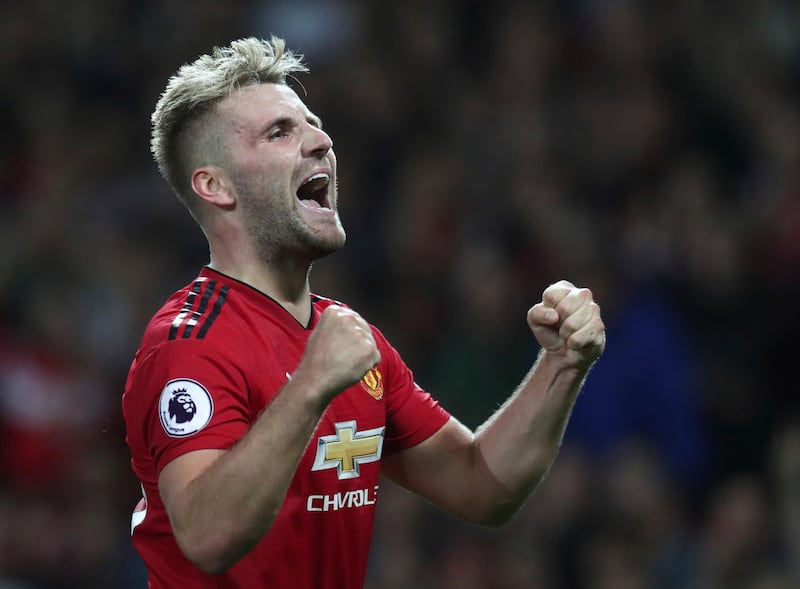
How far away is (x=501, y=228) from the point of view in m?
8.12

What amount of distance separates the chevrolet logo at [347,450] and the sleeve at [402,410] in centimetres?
26

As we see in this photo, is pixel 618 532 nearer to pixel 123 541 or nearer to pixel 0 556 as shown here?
pixel 123 541

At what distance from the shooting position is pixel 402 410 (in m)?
4.06

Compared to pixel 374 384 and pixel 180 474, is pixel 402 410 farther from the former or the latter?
pixel 180 474

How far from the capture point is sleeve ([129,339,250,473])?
328cm

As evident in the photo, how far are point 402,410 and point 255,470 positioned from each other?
101cm

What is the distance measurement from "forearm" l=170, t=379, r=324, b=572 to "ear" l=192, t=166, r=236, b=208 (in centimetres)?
87

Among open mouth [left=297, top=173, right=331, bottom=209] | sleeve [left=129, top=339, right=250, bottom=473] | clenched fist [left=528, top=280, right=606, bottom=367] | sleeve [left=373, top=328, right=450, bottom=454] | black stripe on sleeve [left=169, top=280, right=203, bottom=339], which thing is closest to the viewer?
sleeve [left=129, top=339, right=250, bottom=473]

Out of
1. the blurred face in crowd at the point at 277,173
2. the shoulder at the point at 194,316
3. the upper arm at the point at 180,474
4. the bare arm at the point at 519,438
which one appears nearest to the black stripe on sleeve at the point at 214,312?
the shoulder at the point at 194,316

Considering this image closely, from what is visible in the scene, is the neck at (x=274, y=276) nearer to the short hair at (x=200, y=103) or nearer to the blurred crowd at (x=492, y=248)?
the short hair at (x=200, y=103)

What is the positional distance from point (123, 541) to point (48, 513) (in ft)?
1.55

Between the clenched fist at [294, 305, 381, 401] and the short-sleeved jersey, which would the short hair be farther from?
the clenched fist at [294, 305, 381, 401]

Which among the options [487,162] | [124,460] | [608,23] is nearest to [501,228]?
[487,162]

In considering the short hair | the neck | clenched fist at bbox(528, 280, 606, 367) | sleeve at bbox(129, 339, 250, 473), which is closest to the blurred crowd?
clenched fist at bbox(528, 280, 606, 367)
